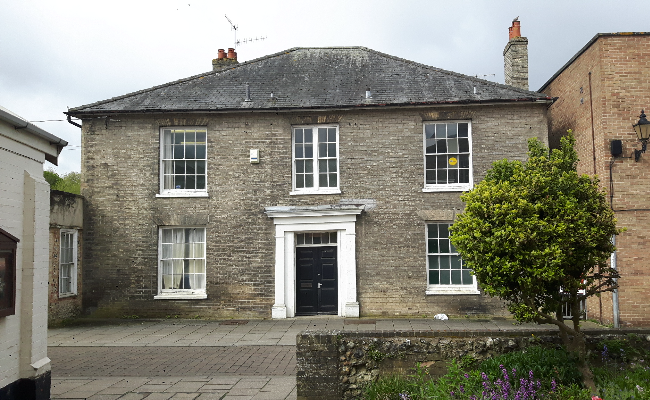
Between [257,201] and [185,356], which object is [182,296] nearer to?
[257,201]

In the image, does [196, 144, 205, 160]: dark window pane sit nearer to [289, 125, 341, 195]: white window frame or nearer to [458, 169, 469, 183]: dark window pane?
[289, 125, 341, 195]: white window frame

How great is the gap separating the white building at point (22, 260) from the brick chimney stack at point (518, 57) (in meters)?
16.2

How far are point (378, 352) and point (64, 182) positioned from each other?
33.8 metres

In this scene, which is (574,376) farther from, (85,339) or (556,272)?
(85,339)

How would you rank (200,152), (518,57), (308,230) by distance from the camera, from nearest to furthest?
(308,230) → (200,152) → (518,57)

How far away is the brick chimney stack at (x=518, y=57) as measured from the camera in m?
19.3

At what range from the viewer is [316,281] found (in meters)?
16.8

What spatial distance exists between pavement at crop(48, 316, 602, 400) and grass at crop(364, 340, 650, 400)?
24.3 inches

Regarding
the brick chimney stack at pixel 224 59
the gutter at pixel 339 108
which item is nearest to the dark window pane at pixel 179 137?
the gutter at pixel 339 108

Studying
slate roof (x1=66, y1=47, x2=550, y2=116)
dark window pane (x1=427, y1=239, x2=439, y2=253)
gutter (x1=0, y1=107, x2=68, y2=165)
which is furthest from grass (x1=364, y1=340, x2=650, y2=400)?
slate roof (x1=66, y1=47, x2=550, y2=116)

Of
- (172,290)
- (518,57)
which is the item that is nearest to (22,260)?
(172,290)

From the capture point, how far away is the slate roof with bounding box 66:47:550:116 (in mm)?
16734

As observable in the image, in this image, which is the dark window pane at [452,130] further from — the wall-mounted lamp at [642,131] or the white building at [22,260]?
the white building at [22,260]

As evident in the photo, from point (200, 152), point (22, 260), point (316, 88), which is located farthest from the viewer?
point (316, 88)
